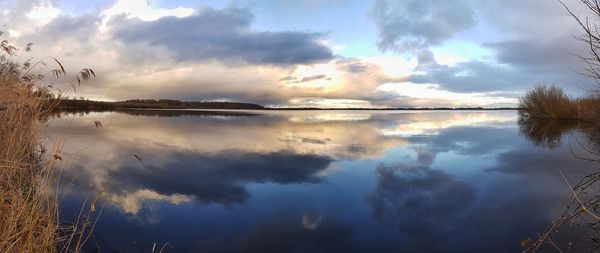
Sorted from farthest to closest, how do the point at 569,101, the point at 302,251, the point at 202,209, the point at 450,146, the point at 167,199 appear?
the point at 569,101 → the point at 450,146 → the point at 167,199 → the point at 202,209 → the point at 302,251

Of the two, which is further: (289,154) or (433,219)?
(289,154)

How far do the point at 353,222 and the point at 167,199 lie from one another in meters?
3.57

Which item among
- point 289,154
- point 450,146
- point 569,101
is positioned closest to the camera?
point 289,154

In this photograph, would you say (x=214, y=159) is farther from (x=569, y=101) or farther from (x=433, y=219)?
(x=569, y=101)

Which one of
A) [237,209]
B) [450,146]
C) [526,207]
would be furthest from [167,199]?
[450,146]

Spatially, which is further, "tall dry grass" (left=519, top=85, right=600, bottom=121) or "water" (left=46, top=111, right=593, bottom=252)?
"tall dry grass" (left=519, top=85, right=600, bottom=121)

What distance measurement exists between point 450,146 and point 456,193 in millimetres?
9567

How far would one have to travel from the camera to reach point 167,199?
8070 mm

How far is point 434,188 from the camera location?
9.44m

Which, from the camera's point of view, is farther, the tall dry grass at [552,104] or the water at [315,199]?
the tall dry grass at [552,104]

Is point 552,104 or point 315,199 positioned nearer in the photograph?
point 315,199

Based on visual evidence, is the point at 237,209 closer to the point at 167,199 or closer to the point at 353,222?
the point at 167,199

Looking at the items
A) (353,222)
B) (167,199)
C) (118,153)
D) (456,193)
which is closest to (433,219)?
(353,222)

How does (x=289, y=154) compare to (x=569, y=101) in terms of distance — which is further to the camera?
(x=569, y=101)
